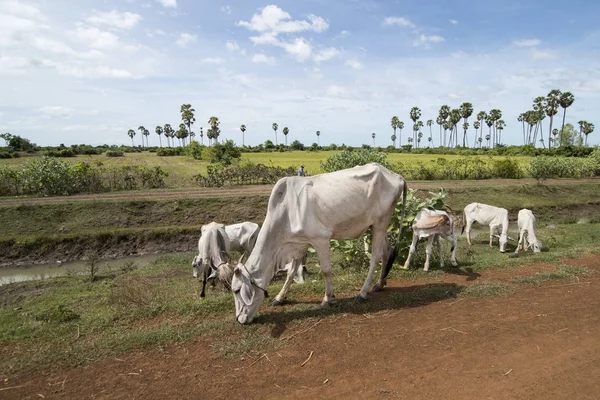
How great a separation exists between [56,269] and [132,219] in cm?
526

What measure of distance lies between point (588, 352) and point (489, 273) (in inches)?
150

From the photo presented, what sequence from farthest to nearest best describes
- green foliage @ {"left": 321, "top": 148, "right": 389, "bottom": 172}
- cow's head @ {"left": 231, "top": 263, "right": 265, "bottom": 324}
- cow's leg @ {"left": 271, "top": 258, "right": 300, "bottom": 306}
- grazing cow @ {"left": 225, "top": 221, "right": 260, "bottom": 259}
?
green foliage @ {"left": 321, "top": 148, "right": 389, "bottom": 172}
grazing cow @ {"left": 225, "top": 221, "right": 260, "bottom": 259}
cow's leg @ {"left": 271, "top": 258, "right": 300, "bottom": 306}
cow's head @ {"left": 231, "top": 263, "right": 265, "bottom": 324}

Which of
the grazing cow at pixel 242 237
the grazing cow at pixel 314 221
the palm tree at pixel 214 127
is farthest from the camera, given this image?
the palm tree at pixel 214 127

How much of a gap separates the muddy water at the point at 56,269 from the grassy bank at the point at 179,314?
166 inches

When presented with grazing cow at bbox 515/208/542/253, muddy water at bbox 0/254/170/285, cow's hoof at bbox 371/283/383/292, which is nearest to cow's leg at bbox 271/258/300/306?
cow's hoof at bbox 371/283/383/292

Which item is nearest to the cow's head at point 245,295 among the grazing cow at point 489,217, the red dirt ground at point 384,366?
the red dirt ground at point 384,366

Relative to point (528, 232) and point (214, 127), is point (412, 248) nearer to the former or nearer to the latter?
point (528, 232)

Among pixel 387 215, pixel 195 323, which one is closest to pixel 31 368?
pixel 195 323

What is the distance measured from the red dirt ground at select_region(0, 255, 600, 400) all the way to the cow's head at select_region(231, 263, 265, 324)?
0.74m

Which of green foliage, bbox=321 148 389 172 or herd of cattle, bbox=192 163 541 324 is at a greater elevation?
green foliage, bbox=321 148 389 172

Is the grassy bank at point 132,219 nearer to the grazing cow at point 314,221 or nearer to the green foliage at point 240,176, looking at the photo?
the green foliage at point 240,176

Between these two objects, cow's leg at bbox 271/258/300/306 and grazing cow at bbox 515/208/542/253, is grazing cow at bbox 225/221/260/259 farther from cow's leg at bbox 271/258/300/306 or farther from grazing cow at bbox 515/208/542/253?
grazing cow at bbox 515/208/542/253

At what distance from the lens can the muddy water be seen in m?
14.9

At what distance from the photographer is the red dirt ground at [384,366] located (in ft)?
14.8
